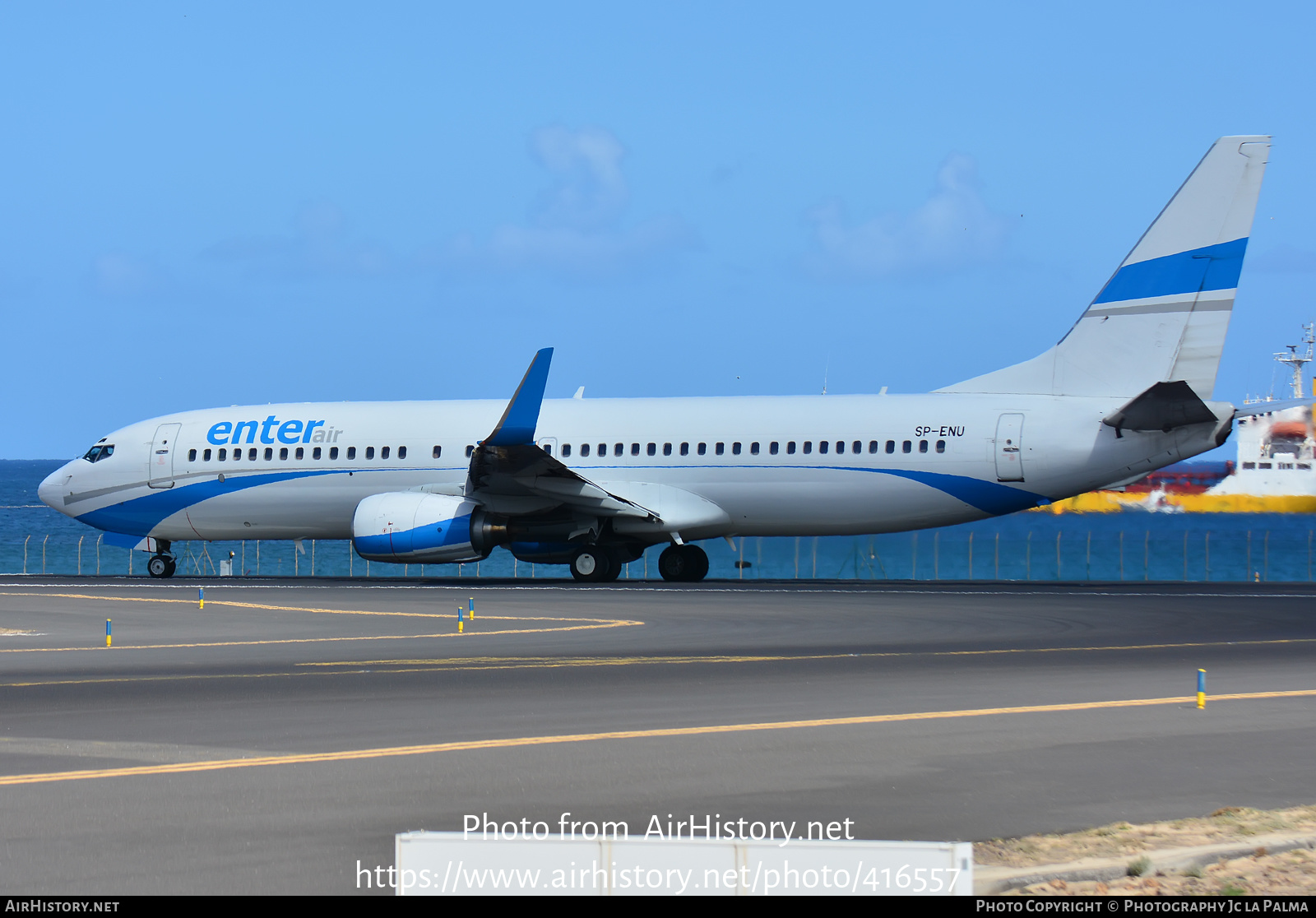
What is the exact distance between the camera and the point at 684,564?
33250 millimetres

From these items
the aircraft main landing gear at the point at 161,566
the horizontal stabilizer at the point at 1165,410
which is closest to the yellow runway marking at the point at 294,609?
the aircraft main landing gear at the point at 161,566

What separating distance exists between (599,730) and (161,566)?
27.4 metres

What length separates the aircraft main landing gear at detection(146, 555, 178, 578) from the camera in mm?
35844

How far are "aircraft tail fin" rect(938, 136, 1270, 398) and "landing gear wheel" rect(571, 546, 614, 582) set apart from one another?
9684 millimetres

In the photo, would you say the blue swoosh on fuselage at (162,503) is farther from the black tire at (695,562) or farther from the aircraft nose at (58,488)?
the black tire at (695,562)

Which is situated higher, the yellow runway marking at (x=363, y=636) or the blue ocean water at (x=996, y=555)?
the blue ocean water at (x=996, y=555)

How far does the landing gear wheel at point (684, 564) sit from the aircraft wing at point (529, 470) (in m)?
2.17

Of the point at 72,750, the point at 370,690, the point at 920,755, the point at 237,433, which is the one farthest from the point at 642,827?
the point at 237,433

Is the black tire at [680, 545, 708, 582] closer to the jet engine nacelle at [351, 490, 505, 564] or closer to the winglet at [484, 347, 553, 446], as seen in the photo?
the jet engine nacelle at [351, 490, 505, 564]

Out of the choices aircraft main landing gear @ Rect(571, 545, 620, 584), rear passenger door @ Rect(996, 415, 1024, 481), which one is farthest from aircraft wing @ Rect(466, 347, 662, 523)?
rear passenger door @ Rect(996, 415, 1024, 481)

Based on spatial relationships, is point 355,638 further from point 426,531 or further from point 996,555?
point 996,555

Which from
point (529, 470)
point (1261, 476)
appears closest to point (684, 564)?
point (529, 470)

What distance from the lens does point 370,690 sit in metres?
13.5

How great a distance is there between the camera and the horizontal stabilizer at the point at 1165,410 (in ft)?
88.8
